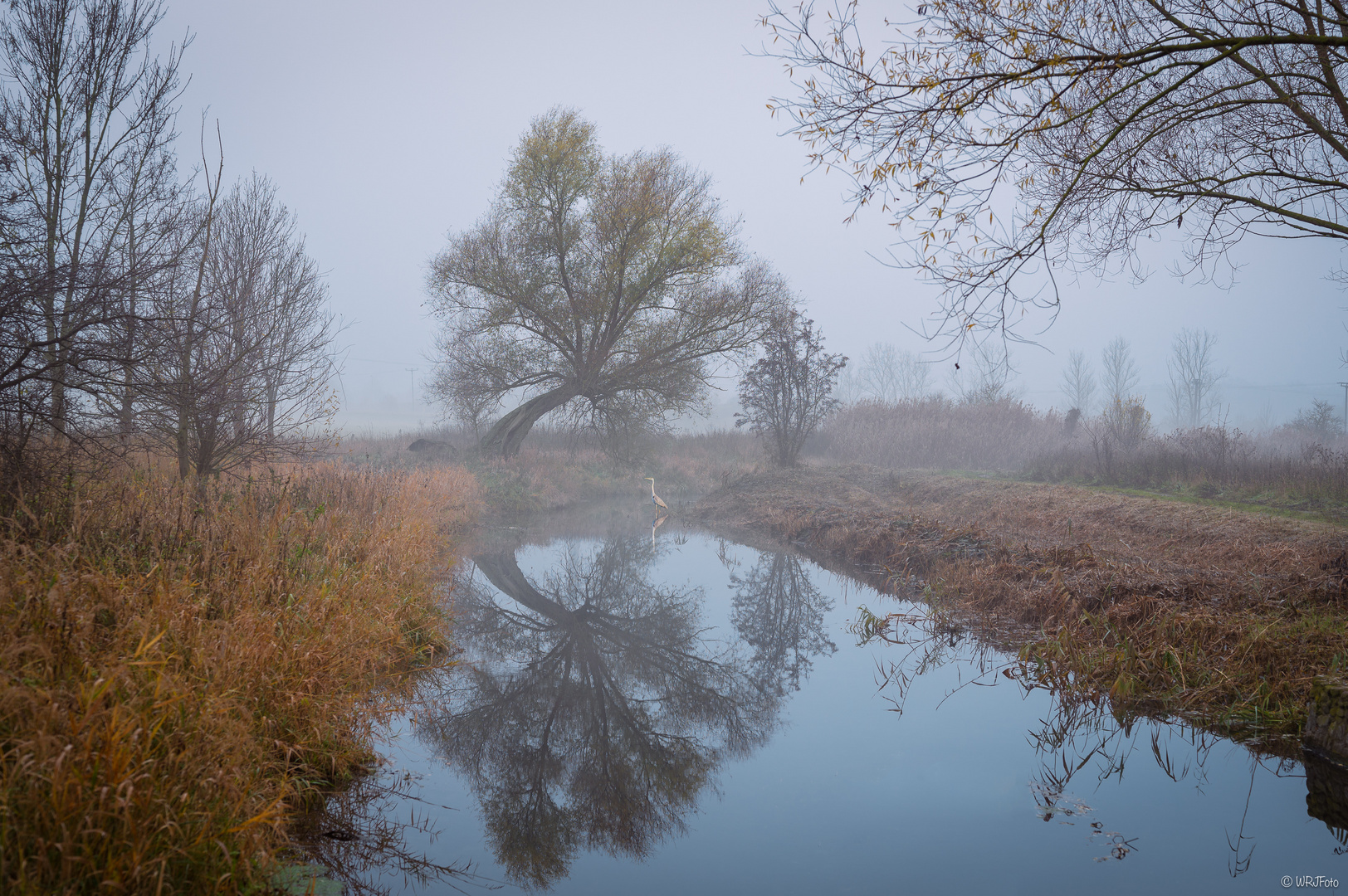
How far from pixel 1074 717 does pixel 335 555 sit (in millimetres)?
6390

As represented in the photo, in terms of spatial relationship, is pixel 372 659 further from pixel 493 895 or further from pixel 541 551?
pixel 541 551

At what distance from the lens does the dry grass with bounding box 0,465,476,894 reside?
7.23 ft

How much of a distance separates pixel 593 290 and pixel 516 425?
4.96m

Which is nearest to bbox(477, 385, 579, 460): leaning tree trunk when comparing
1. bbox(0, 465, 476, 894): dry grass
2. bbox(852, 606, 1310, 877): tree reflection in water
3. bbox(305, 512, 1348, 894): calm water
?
bbox(0, 465, 476, 894): dry grass

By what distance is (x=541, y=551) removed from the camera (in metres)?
11.9

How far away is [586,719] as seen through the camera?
5070mm

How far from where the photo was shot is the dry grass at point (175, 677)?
220 cm

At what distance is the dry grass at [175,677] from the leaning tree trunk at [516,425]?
13166 millimetres

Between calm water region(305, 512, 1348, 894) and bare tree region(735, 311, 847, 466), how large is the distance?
12956 mm

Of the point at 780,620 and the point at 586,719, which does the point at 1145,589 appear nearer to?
the point at 780,620

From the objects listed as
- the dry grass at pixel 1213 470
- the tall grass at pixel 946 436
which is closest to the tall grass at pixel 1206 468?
the dry grass at pixel 1213 470

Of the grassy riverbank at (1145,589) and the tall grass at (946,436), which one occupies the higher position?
the tall grass at (946,436)

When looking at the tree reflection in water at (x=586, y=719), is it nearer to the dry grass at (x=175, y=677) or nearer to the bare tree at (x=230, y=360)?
the dry grass at (x=175, y=677)

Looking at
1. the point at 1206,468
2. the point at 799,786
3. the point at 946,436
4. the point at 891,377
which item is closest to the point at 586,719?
the point at 799,786
